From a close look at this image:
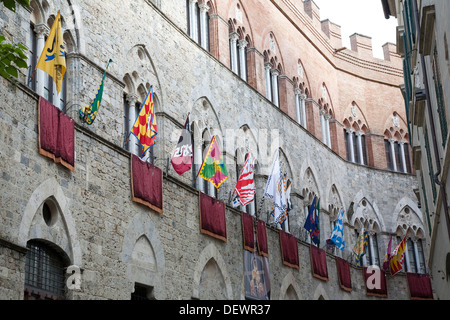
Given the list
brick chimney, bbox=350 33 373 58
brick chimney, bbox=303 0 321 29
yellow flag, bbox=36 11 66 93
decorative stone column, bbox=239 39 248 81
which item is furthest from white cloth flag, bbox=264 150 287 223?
brick chimney, bbox=350 33 373 58

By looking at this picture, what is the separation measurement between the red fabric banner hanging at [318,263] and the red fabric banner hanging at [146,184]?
9161 mm

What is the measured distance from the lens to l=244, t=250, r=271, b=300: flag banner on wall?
64.2 ft

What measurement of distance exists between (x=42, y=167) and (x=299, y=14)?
59.0 feet

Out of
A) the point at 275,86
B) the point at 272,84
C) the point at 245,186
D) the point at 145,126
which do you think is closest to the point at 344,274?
the point at 275,86

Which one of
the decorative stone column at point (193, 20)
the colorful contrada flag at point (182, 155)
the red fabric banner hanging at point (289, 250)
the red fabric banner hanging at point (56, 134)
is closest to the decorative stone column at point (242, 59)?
the decorative stone column at point (193, 20)

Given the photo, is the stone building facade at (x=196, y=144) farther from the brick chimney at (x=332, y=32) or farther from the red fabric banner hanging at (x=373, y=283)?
the red fabric banner hanging at (x=373, y=283)

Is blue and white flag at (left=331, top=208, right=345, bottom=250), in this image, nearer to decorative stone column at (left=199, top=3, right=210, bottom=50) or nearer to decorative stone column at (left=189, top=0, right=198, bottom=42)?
decorative stone column at (left=199, top=3, right=210, bottom=50)

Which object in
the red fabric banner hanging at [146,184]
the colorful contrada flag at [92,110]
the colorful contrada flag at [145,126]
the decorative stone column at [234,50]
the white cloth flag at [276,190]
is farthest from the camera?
the decorative stone column at [234,50]

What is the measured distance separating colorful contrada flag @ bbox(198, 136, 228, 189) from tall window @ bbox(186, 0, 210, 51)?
4307 millimetres

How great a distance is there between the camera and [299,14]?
94.7 feet

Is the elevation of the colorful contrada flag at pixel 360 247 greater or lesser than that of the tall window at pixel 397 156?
lesser

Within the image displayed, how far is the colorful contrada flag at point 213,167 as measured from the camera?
1720cm
